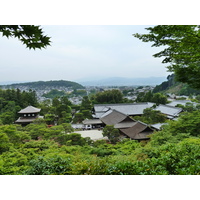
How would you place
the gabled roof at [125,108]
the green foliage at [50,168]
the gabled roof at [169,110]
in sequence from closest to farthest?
the green foliage at [50,168]
the gabled roof at [169,110]
the gabled roof at [125,108]

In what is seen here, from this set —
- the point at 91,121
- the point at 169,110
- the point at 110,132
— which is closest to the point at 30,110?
the point at 91,121

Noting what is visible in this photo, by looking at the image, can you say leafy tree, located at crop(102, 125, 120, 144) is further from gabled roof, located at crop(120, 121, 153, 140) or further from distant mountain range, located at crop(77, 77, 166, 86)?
distant mountain range, located at crop(77, 77, 166, 86)

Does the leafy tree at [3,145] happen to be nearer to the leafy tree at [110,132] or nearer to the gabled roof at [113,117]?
the leafy tree at [110,132]

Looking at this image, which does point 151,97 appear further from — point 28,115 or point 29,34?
point 29,34

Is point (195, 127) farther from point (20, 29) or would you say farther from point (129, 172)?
point (20, 29)

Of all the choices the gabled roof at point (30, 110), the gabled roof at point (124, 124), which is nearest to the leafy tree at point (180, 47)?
the gabled roof at point (124, 124)

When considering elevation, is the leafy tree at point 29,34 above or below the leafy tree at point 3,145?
above

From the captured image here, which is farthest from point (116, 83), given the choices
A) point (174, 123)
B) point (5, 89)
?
point (5, 89)

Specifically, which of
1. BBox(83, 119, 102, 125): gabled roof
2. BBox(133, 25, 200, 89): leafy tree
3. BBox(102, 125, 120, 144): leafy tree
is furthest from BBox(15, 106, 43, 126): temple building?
BBox(133, 25, 200, 89): leafy tree
